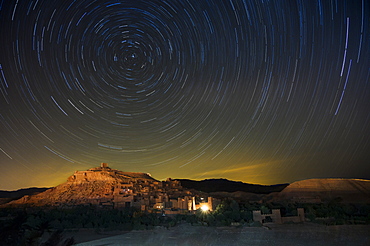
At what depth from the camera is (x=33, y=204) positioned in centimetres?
4791

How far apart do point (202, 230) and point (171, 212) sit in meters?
10.7

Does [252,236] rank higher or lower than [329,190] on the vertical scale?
lower

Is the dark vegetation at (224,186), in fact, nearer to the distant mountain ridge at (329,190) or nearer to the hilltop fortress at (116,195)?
the distant mountain ridge at (329,190)

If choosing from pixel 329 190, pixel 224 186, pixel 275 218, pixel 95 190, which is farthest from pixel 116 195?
pixel 224 186

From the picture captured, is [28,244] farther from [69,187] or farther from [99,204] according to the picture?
[69,187]

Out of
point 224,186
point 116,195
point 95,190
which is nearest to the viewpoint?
point 116,195

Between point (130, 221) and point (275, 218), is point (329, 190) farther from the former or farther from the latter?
point (130, 221)

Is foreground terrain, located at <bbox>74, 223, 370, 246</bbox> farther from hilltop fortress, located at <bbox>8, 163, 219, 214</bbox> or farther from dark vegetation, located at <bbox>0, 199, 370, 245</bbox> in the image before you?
hilltop fortress, located at <bbox>8, 163, 219, 214</bbox>

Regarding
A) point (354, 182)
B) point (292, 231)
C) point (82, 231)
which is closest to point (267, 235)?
point (292, 231)

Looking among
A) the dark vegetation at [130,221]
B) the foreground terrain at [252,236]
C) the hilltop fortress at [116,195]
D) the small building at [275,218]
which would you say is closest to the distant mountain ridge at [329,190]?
the dark vegetation at [130,221]

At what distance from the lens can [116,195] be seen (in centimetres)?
4578

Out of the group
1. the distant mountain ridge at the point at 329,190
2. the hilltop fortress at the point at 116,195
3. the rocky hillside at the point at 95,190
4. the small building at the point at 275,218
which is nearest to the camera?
the small building at the point at 275,218

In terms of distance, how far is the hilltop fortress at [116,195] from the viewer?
41562 millimetres

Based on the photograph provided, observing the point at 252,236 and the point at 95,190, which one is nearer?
the point at 252,236
